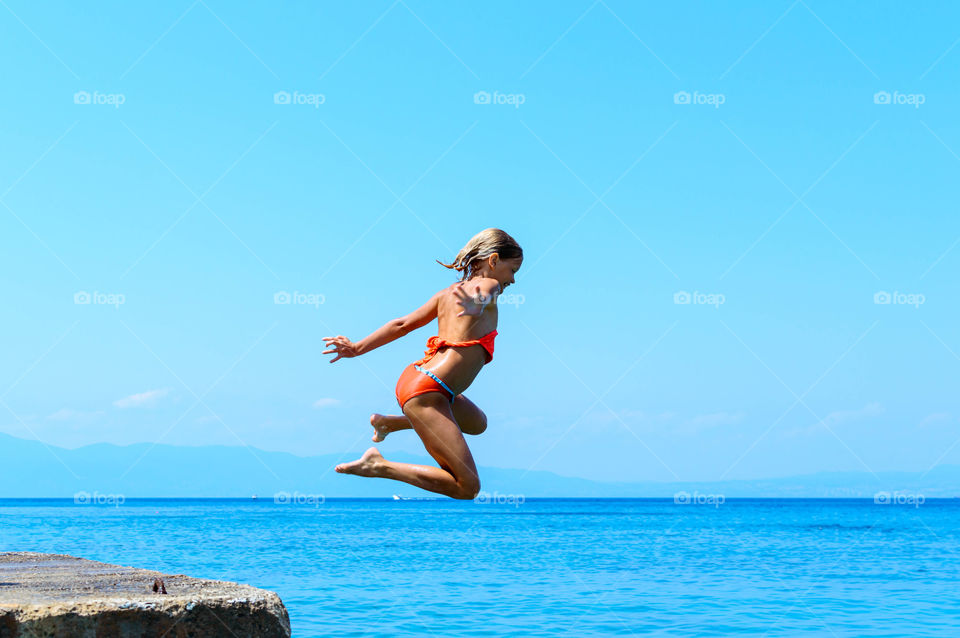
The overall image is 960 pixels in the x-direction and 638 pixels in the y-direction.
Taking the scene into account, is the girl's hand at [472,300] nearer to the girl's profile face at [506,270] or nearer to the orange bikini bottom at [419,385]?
the girl's profile face at [506,270]

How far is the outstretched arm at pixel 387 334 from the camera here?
652cm

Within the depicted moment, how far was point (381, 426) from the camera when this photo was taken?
6855 millimetres

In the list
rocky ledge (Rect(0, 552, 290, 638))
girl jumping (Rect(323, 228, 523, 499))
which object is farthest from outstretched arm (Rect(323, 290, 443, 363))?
rocky ledge (Rect(0, 552, 290, 638))

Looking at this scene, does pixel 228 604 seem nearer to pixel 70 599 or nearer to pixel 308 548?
pixel 70 599

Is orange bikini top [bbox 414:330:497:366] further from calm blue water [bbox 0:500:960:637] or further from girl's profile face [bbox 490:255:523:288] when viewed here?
calm blue water [bbox 0:500:960:637]

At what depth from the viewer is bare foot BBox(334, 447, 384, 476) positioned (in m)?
6.41

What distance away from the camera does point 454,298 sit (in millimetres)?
6344

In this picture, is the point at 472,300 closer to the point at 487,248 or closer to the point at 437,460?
the point at 487,248

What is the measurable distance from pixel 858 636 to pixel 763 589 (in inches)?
332

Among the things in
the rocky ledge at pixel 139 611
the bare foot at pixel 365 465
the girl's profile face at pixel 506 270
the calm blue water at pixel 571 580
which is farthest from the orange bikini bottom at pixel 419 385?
the calm blue water at pixel 571 580

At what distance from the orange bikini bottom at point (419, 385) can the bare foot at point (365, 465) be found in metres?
0.38

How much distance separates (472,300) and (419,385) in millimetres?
692

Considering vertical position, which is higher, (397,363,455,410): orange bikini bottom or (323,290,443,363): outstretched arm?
(323,290,443,363): outstretched arm

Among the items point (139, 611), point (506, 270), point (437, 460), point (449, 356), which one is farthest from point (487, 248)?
point (139, 611)
